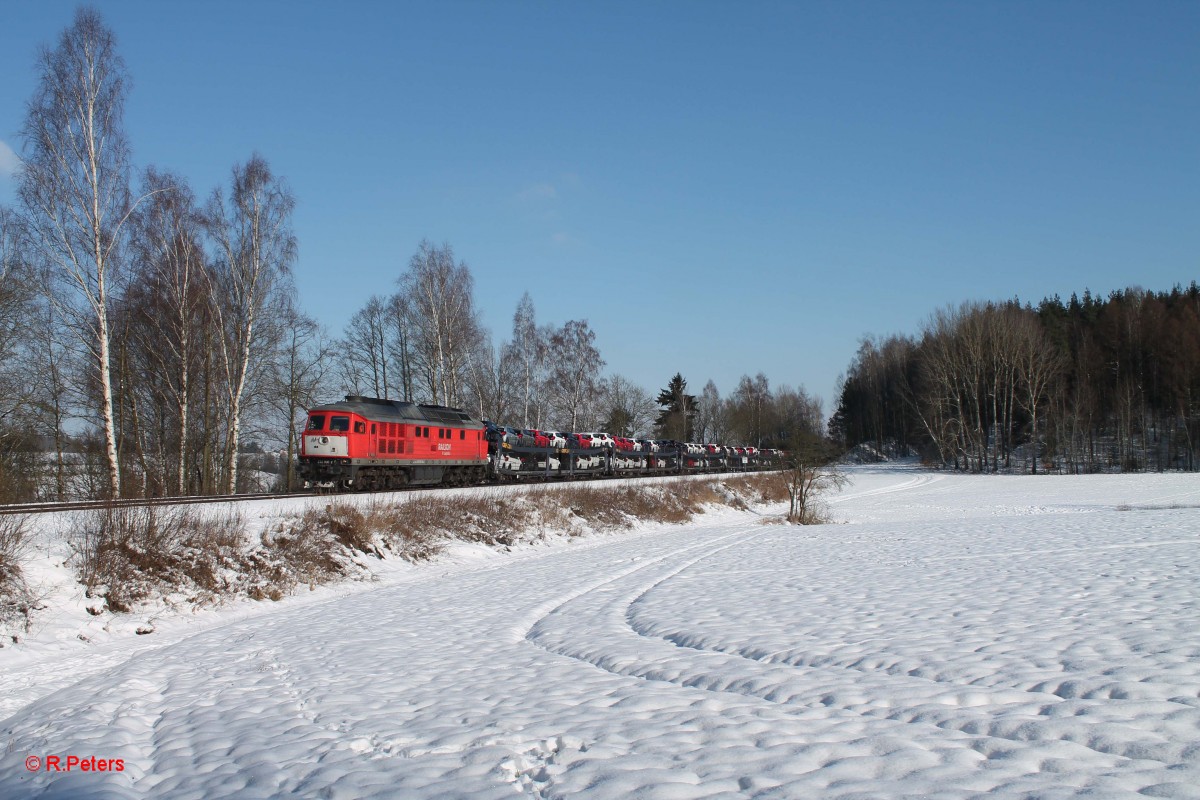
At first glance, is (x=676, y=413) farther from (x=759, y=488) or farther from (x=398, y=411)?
(x=398, y=411)

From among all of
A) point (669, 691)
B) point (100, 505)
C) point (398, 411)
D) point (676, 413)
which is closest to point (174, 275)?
point (398, 411)

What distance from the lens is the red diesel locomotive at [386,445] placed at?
23844 millimetres

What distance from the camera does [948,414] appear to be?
7500 cm

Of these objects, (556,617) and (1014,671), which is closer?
(1014,671)

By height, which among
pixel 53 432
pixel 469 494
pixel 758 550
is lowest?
pixel 758 550

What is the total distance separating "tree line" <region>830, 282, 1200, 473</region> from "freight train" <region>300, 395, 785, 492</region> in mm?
40811

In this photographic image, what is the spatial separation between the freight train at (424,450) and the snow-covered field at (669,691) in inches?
436

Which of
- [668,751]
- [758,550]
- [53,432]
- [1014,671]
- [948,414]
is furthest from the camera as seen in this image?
[948,414]

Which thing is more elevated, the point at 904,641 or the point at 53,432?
the point at 53,432

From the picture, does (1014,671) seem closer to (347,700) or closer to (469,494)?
(347,700)

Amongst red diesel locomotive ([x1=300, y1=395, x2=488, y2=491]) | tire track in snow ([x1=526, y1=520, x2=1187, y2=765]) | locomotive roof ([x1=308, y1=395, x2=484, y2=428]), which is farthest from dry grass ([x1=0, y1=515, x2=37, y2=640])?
locomotive roof ([x1=308, y1=395, x2=484, y2=428])

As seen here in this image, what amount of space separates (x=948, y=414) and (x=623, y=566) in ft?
222

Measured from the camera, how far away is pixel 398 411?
2659cm

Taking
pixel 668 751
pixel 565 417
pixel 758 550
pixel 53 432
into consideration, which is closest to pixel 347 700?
pixel 668 751
